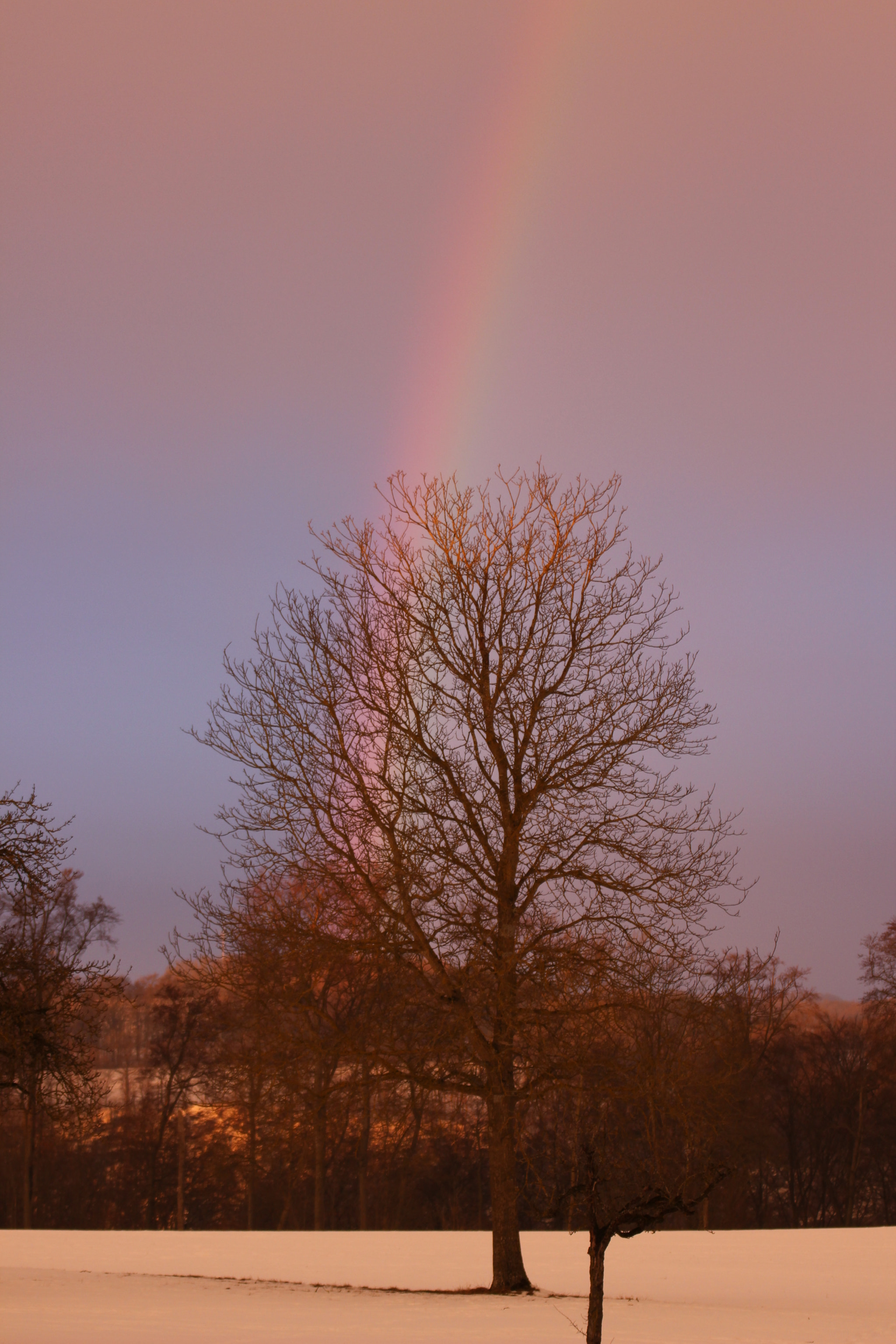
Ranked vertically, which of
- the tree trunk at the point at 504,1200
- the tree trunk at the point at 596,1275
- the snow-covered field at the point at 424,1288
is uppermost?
the tree trunk at the point at 596,1275

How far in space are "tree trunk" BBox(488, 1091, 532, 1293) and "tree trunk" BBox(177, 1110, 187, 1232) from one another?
31.2m

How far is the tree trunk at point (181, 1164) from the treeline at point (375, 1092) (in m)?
0.23

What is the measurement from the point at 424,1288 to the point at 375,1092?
→ 375cm

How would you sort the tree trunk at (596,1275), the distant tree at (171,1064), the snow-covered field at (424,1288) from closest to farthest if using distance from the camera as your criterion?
the tree trunk at (596,1275) → the snow-covered field at (424,1288) → the distant tree at (171,1064)

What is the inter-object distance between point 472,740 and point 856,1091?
127 feet

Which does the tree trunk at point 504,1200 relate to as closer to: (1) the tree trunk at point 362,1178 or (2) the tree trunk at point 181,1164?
(1) the tree trunk at point 362,1178

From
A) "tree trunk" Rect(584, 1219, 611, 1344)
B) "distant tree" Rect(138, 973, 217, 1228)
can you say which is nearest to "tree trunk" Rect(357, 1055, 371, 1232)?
"distant tree" Rect(138, 973, 217, 1228)

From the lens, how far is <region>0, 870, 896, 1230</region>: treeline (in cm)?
1434

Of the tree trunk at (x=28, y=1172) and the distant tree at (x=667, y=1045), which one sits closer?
the distant tree at (x=667, y=1045)

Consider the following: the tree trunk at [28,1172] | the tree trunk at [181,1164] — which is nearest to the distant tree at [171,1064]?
the tree trunk at [181,1164]

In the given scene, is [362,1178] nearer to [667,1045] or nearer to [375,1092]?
[375,1092]

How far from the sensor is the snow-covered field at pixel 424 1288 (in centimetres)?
1190

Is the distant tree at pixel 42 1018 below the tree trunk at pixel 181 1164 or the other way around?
the other way around

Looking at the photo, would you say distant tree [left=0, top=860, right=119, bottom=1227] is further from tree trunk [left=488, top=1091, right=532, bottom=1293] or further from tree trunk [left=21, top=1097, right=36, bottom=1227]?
tree trunk [left=21, top=1097, right=36, bottom=1227]
